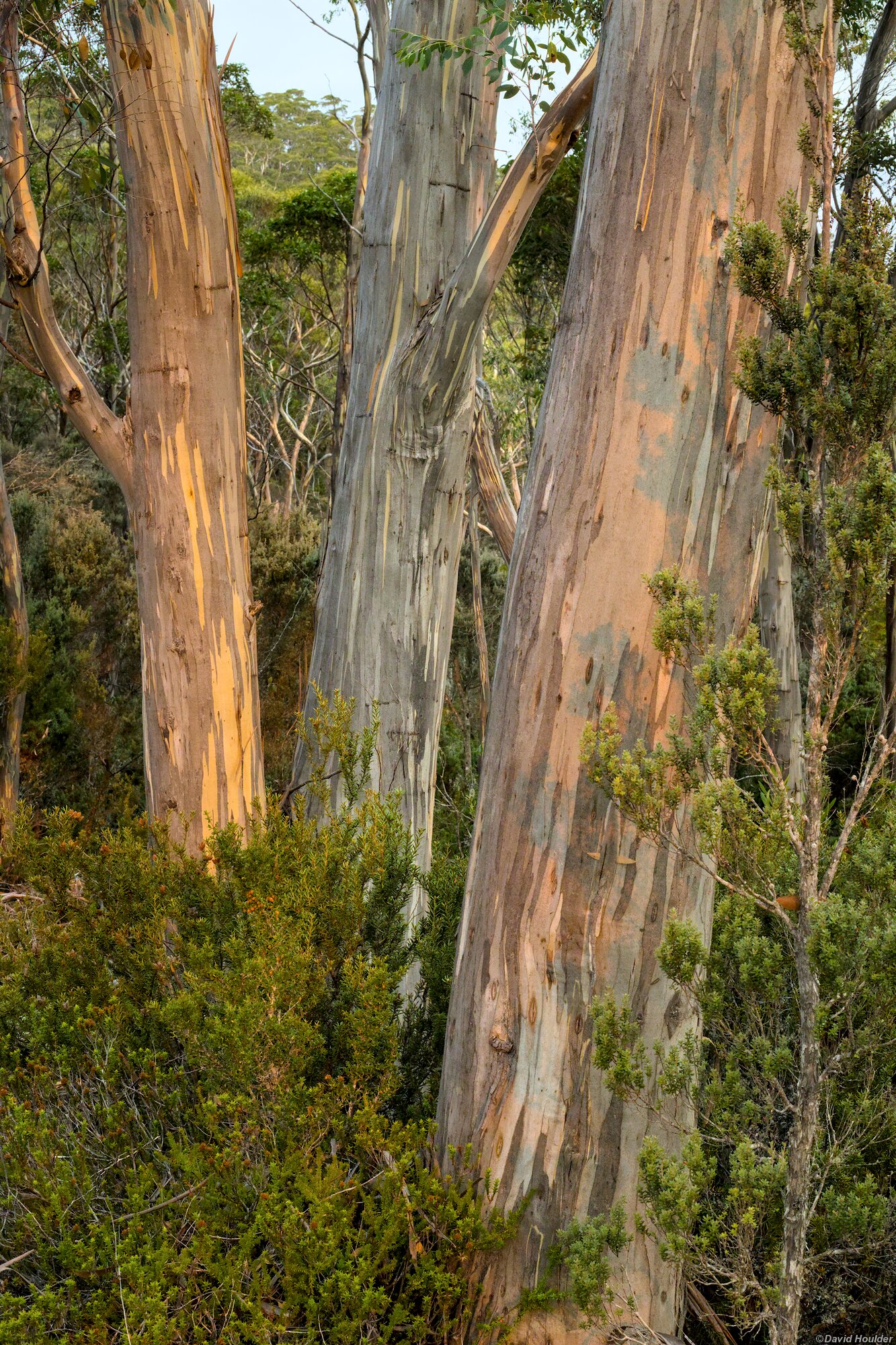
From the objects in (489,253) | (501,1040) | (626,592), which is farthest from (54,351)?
(501,1040)

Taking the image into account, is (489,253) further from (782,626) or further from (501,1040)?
(782,626)

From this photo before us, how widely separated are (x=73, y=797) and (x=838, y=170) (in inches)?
272

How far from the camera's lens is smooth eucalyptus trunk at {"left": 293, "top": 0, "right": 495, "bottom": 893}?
12.5ft

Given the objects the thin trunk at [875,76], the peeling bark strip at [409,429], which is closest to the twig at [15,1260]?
the peeling bark strip at [409,429]

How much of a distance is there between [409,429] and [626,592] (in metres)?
2.00

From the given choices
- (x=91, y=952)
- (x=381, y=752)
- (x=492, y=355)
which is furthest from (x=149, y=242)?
(x=492, y=355)

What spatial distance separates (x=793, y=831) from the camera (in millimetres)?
1679

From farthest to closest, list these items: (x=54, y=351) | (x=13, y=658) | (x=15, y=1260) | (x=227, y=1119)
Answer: (x=13, y=658), (x=54, y=351), (x=227, y=1119), (x=15, y=1260)

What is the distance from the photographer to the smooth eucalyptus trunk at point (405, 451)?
381 cm

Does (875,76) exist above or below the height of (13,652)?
above

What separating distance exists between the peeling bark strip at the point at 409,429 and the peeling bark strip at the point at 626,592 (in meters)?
1.67

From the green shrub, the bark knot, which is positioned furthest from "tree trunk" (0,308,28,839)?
the bark knot

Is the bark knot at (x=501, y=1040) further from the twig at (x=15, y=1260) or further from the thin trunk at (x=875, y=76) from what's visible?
the thin trunk at (x=875, y=76)

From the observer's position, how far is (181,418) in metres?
3.39
